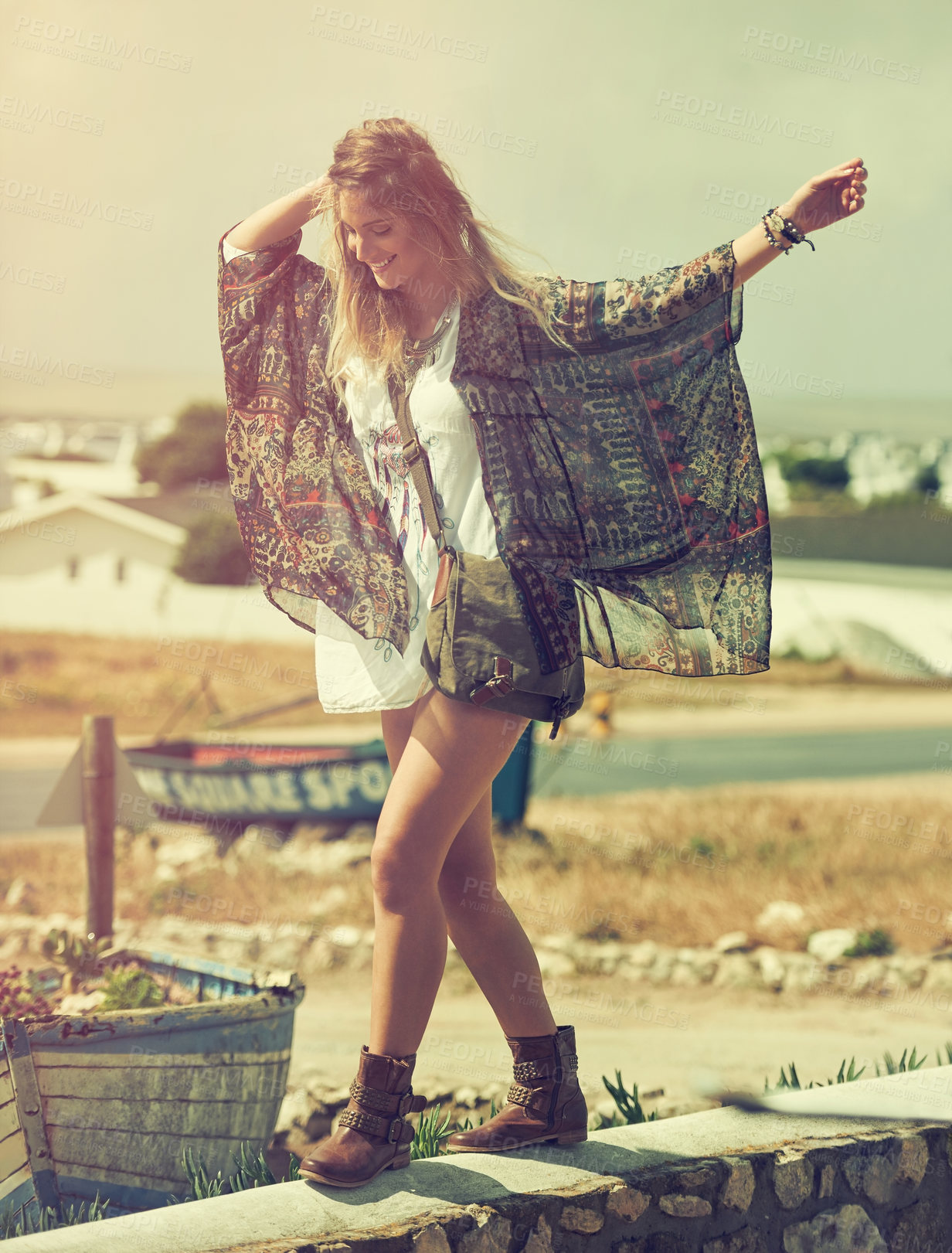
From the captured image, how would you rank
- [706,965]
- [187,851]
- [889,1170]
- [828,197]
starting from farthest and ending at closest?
[187,851] < [706,965] < [889,1170] < [828,197]

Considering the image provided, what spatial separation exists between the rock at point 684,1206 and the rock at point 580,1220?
153mm

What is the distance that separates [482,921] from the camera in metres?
2.13

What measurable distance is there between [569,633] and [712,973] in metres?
4.81

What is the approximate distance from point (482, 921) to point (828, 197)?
137 centimetres

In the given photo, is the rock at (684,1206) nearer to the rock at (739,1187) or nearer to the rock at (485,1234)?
the rock at (739,1187)

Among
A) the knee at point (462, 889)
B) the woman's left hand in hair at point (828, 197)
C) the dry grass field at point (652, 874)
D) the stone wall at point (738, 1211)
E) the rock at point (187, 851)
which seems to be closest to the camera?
the woman's left hand in hair at point (828, 197)

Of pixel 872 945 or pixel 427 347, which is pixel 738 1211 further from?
pixel 872 945

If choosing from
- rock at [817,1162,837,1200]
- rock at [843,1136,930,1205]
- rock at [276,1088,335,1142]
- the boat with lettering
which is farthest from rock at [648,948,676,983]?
rock at [817,1162,837,1200]

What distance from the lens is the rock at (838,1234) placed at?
236cm

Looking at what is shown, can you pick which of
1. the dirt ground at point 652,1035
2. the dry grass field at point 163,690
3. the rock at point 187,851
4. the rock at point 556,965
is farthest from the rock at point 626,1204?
the dry grass field at point 163,690

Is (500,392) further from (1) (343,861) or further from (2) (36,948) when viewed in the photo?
(1) (343,861)

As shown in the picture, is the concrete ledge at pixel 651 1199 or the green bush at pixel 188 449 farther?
the green bush at pixel 188 449

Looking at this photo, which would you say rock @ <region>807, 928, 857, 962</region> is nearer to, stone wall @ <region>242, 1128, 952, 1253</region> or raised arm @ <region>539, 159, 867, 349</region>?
stone wall @ <region>242, 1128, 952, 1253</region>

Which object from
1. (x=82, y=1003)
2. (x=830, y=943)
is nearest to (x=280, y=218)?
(x=82, y=1003)
